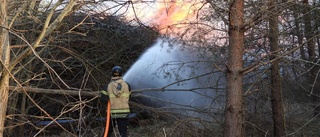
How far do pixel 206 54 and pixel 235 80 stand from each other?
8.97 feet

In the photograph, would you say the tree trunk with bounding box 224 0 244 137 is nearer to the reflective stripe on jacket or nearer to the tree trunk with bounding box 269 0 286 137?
the reflective stripe on jacket

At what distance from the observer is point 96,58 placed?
9.38 m

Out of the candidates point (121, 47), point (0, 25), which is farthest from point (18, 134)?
point (0, 25)

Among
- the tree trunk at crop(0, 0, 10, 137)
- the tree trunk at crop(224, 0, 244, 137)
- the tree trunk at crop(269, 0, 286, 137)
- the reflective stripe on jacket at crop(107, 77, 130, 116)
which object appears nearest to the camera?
the tree trunk at crop(0, 0, 10, 137)

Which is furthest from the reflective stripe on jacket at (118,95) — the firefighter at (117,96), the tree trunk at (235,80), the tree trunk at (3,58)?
the tree trunk at (3,58)

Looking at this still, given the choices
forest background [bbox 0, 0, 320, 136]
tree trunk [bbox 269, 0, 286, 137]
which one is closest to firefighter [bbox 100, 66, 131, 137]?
forest background [bbox 0, 0, 320, 136]

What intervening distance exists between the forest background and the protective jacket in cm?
51

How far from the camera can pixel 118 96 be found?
6.47 metres

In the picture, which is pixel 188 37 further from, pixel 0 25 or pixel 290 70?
pixel 0 25

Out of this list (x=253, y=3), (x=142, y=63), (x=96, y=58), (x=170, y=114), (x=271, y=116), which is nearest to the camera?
(x=253, y=3)

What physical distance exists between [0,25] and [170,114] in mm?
4444

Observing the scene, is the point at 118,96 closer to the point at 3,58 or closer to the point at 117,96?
the point at 117,96

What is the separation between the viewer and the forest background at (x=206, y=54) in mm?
5945

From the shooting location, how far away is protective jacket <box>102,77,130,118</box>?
646 centimetres
